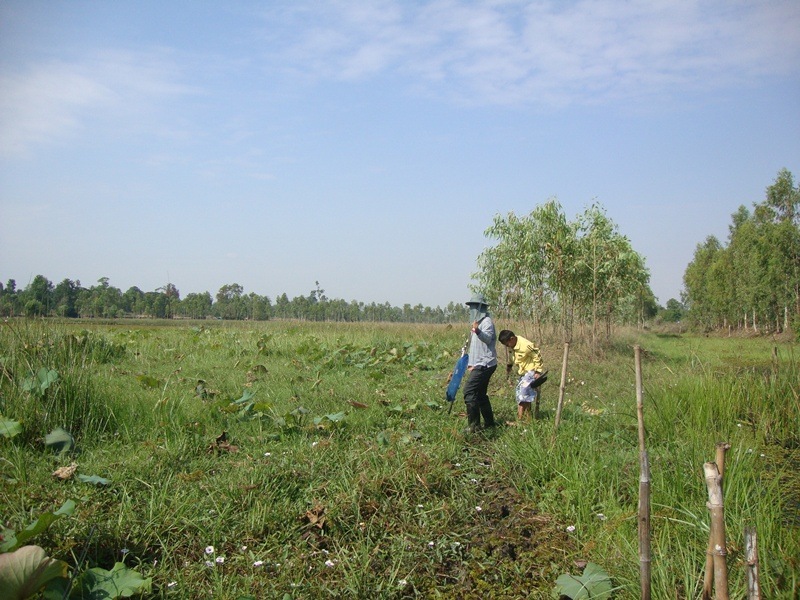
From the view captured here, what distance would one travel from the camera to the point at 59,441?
515 centimetres

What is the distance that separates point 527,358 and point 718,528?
5.11 meters

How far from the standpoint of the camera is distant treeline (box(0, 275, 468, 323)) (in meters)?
7.27

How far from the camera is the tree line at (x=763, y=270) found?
31078mm

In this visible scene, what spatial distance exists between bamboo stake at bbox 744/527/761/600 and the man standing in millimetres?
4604

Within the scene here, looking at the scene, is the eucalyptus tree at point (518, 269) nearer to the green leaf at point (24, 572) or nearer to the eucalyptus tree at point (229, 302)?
the green leaf at point (24, 572)

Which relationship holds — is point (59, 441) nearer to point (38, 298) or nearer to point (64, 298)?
point (38, 298)

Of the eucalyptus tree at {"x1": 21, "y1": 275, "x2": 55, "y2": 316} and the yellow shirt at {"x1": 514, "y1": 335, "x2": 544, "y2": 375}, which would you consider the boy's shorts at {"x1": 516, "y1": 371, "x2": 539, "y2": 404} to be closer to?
the yellow shirt at {"x1": 514, "y1": 335, "x2": 544, "y2": 375}

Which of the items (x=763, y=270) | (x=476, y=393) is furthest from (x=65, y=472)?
(x=763, y=270)

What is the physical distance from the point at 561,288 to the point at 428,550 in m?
13.3

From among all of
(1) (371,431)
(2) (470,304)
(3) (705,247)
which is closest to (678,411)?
(2) (470,304)

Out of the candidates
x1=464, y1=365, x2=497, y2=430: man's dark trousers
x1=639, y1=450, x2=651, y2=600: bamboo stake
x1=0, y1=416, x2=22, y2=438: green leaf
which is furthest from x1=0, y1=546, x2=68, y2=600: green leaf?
x1=464, y1=365, x2=497, y2=430: man's dark trousers

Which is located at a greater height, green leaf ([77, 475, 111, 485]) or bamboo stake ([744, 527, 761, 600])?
bamboo stake ([744, 527, 761, 600])

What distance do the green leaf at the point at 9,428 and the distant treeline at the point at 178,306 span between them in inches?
84.6

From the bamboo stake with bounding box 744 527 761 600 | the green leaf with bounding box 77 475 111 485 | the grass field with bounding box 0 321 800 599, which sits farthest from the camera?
the green leaf with bounding box 77 475 111 485
